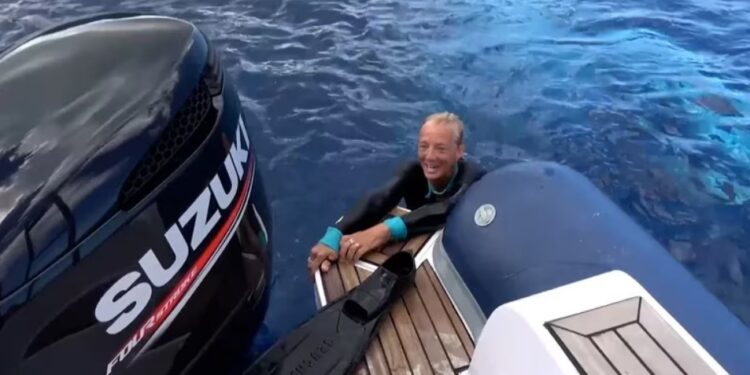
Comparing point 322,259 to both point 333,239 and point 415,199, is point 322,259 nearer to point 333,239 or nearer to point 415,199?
point 333,239

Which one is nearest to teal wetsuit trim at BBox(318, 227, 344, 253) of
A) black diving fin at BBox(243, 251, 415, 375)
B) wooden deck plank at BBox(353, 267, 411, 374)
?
black diving fin at BBox(243, 251, 415, 375)

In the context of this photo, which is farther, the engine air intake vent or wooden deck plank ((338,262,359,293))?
wooden deck plank ((338,262,359,293))

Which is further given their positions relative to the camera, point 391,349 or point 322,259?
point 322,259

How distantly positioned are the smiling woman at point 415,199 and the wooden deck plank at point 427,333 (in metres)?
0.27

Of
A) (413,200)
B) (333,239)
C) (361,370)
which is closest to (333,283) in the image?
(333,239)

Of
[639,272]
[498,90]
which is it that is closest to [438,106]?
[498,90]

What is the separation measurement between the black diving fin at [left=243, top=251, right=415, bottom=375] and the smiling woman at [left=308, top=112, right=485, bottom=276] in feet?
0.72

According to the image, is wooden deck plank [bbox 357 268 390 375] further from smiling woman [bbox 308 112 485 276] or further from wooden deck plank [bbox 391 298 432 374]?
smiling woman [bbox 308 112 485 276]

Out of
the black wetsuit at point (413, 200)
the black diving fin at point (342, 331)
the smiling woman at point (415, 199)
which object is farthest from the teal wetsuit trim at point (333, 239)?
the black diving fin at point (342, 331)

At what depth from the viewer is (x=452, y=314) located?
2.03 meters

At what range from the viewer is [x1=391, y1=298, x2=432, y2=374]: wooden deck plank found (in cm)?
185

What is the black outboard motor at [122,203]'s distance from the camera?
1232 millimetres

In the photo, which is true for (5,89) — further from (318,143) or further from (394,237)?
(318,143)

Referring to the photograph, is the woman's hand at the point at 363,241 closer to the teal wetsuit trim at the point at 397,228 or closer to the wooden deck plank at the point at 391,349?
the teal wetsuit trim at the point at 397,228
